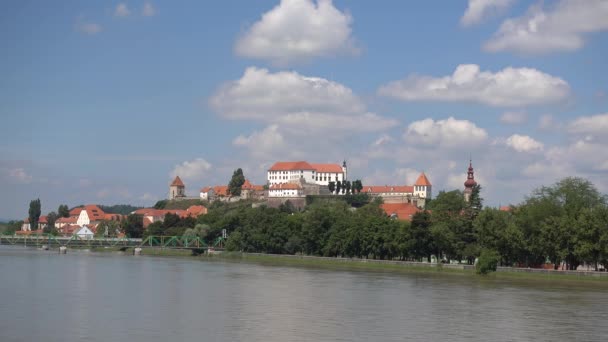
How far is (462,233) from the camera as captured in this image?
69.2m

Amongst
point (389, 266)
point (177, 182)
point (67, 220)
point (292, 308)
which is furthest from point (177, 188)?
point (292, 308)

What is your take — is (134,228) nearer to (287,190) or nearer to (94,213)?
(287,190)

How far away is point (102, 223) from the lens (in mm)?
158625

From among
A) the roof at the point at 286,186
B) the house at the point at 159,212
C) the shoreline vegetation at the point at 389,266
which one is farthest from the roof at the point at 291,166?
the shoreline vegetation at the point at 389,266

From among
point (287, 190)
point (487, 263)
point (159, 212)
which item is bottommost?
point (487, 263)

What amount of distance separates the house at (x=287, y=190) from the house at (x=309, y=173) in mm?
10566

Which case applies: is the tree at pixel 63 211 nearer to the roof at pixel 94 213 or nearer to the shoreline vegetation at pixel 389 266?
the roof at pixel 94 213

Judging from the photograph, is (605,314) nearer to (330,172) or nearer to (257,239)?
(257,239)

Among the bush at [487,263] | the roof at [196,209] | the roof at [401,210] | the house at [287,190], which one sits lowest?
the bush at [487,263]

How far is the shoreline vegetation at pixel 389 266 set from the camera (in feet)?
188

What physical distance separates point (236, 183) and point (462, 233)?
311ft

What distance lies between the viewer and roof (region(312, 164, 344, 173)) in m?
174

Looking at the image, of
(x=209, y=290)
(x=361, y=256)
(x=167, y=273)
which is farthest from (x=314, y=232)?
(x=209, y=290)

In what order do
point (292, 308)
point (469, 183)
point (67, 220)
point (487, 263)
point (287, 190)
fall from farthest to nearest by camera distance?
point (67, 220) < point (287, 190) < point (469, 183) < point (487, 263) < point (292, 308)
